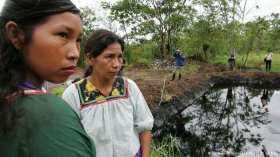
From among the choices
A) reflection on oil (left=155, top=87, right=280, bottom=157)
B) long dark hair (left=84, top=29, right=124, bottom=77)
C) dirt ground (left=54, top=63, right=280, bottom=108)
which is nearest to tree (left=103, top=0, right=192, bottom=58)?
dirt ground (left=54, top=63, right=280, bottom=108)

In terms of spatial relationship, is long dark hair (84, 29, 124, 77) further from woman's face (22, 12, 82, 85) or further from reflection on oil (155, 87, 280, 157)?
reflection on oil (155, 87, 280, 157)

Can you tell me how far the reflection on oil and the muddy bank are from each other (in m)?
0.30

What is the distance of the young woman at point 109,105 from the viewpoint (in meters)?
1.53

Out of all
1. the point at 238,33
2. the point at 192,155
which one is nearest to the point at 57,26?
the point at 192,155

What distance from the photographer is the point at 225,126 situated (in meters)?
9.12

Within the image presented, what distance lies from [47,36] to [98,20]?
21.1 m

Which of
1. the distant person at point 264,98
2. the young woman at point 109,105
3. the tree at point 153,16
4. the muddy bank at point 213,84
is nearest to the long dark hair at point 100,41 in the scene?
the young woman at point 109,105

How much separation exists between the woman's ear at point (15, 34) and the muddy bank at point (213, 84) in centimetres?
864

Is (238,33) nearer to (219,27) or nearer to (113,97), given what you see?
(219,27)

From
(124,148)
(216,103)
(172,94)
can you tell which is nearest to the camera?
(124,148)

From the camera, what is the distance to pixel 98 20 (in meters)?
21.1

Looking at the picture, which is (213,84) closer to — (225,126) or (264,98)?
(264,98)

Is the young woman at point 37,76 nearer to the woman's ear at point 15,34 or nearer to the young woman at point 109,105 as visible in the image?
the woman's ear at point 15,34

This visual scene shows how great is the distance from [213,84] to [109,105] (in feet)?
50.2
